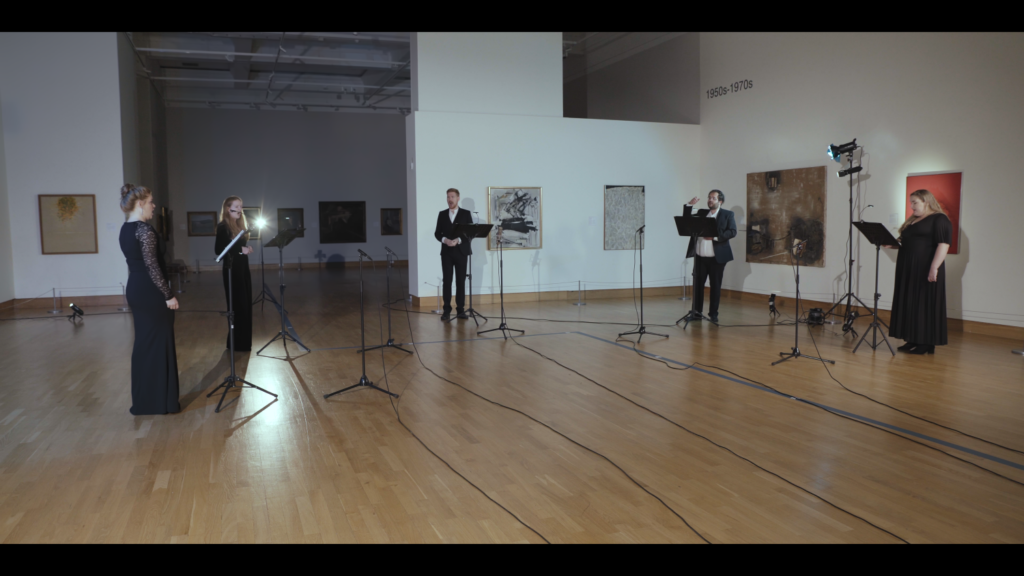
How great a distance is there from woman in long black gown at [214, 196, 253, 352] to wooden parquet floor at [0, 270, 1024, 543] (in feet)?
1.47

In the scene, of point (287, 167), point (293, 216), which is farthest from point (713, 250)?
point (287, 167)

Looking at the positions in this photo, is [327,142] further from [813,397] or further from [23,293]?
[813,397]

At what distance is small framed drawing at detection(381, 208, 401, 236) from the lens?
20828 mm

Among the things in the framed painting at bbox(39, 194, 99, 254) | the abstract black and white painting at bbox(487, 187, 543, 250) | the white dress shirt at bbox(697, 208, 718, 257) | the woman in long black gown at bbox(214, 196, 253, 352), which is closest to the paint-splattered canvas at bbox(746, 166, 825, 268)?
the white dress shirt at bbox(697, 208, 718, 257)

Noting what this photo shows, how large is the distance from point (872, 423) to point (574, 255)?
24.9 feet

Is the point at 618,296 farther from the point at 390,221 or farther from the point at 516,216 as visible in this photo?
the point at 390,221

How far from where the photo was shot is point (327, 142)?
20094 millimetres

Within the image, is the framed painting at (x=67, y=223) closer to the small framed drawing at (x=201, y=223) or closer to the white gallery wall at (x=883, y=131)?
the small framed drawing at (x=201, y=223)

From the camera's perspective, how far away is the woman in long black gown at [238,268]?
637 centimetres
